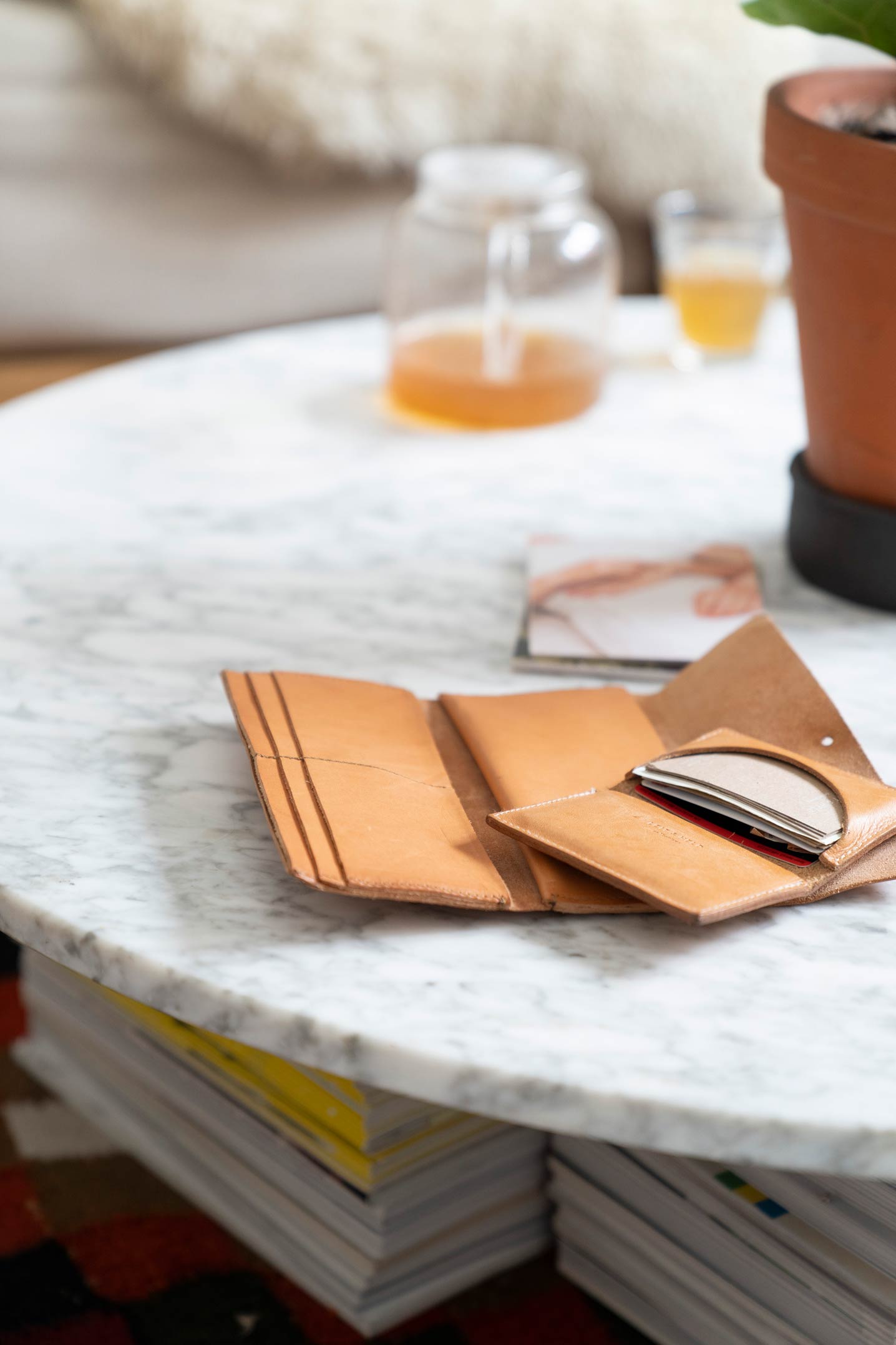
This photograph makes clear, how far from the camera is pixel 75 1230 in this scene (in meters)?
0.85

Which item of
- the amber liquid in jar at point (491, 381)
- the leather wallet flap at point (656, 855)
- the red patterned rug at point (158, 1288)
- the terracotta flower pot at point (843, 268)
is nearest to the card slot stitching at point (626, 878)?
the leather wallet flap at point (656, 855)

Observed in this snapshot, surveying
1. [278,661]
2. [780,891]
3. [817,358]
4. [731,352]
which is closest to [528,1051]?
[780,891]

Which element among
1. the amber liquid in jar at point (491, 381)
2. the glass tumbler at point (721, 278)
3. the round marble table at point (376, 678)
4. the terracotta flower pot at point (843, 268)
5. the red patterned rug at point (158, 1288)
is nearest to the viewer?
the round marble table at point (376, 678)

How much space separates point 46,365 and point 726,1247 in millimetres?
1221

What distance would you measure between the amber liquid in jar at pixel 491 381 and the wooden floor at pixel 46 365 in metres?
0.66

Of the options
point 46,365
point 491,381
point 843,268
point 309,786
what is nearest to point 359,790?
point 309,786

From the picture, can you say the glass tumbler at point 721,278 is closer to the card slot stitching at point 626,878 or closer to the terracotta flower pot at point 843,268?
the terracotta flower pot at point 843,268

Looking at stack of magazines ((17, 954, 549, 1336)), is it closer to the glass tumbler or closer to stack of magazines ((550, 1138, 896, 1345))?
stack of magazines ((550, 1138, 896, 1345))

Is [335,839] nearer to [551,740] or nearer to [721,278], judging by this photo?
[551,740]

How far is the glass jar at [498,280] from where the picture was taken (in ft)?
3.29

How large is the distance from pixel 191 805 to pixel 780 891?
0.24 m

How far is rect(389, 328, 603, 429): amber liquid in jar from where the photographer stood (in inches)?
38.7

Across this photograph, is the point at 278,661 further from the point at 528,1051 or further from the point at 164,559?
the point at 528,1051

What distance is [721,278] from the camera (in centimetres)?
108
